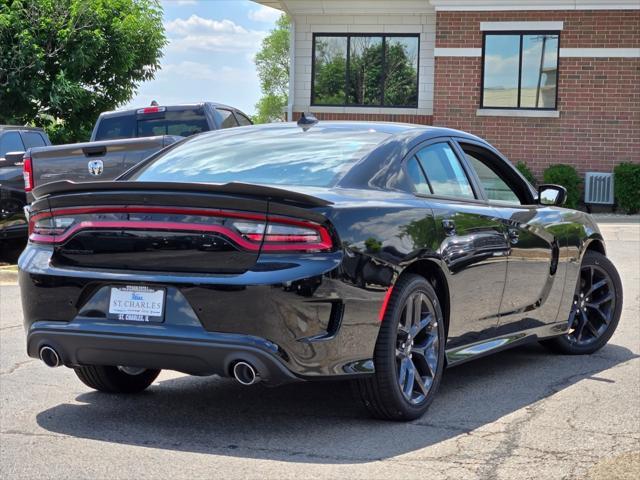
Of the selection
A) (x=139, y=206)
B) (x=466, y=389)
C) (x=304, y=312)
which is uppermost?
(x=139, y=206)

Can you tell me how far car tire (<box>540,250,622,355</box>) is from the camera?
781 cm

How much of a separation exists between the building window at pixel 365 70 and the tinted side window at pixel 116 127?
11.5 m

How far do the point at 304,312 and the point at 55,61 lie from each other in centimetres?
2082

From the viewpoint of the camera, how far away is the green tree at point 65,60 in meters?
23.5

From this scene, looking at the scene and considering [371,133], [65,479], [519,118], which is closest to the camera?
[65,479]

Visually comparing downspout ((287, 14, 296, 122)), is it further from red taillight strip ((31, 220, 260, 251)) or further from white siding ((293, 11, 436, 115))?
red taillight strip ((31, 220, 260, 251))

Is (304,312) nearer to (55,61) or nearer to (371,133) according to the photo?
(371,133)

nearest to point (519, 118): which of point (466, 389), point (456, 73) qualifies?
point (456, 73)

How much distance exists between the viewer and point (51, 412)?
228 inches

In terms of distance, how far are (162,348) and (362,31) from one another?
20.8 m

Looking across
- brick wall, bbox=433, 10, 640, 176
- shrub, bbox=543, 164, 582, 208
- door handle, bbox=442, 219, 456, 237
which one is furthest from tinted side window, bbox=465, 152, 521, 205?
brick wall, bbox=433, 10, 640, 176

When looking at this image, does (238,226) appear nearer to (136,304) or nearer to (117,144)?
(136,304)

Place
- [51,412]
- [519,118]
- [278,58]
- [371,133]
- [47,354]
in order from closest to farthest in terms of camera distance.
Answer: [47,354]
[51,412]
[371,133]
[519,118]
[278,58]

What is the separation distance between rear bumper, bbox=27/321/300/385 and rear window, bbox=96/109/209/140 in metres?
8.76
